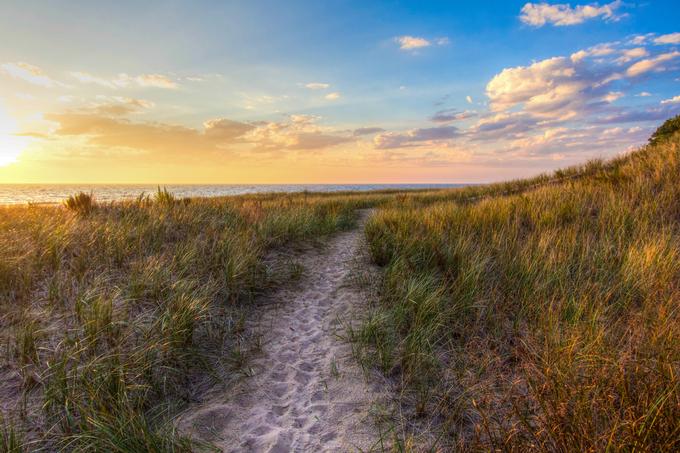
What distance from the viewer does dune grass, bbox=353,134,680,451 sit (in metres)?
1.93

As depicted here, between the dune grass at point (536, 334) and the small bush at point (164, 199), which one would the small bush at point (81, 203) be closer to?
the small bush at point (164, 199)

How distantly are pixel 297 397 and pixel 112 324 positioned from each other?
6.54ft

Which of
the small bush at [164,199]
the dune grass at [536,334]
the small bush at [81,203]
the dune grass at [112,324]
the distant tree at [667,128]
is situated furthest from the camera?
the distant tree at [667,128]

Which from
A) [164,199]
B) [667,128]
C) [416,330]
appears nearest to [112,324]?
[416,330]

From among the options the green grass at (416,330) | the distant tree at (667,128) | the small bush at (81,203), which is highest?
the distant tree at (667,128)

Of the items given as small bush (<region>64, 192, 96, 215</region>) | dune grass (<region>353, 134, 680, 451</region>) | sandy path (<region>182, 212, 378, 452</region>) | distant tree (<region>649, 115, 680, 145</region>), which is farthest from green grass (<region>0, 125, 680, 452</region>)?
distant tree (<region>649, 115, 680, 145</region>)

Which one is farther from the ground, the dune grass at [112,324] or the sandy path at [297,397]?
the dune grass at [112,324]

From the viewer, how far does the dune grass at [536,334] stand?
193 centimetres

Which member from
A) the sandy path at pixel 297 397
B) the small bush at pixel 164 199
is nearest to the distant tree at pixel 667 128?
the sandy path at pixel 297 397

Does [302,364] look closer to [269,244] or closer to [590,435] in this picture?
[590,435]

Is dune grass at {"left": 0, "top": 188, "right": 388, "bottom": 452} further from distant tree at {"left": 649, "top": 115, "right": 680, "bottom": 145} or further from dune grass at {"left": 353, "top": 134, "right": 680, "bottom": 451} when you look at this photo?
distant tree at {"left": 649, "top": 115, "right": 680, "bottom": 145}

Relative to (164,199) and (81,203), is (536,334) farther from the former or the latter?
(81,203)

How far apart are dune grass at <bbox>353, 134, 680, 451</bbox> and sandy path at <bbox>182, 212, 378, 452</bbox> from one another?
0.33 meters

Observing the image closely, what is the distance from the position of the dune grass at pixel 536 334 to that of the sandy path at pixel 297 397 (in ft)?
1.08
